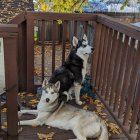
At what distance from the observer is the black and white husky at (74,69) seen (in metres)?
3.56

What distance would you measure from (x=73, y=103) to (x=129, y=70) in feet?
4.36

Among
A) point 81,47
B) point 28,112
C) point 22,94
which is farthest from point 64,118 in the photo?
point 22,94

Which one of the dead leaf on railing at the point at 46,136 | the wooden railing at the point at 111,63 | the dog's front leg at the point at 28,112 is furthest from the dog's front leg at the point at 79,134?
the dog's front leg at the point at 28,112

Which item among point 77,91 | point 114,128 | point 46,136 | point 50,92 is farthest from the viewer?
point 77,91

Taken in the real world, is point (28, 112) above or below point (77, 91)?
below

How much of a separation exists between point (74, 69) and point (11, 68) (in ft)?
5.19

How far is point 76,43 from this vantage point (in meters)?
3.59

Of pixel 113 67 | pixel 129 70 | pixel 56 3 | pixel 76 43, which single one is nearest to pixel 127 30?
pixel 129 70

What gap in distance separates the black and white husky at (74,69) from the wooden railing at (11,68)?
1221mm

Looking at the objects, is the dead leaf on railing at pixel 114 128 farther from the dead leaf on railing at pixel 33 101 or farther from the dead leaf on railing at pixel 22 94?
the dead leaf on railing at pixel 22 94

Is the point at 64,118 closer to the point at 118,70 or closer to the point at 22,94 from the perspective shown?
the point at 118,70

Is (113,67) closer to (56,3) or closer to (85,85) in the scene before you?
(85,85)

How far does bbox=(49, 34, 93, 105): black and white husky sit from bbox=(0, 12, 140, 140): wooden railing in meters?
0.30

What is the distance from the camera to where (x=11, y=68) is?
7.16 ft
